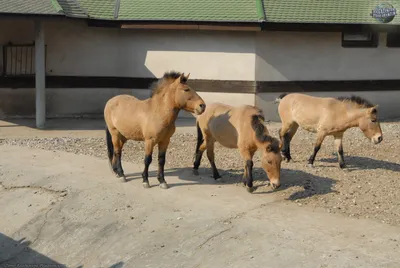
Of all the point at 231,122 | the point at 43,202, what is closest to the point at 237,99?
the point at 231,122

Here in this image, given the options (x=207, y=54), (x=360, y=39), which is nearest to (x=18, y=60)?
(x=207, y=54)

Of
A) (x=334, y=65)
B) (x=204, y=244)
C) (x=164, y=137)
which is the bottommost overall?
(x=204, y=244)

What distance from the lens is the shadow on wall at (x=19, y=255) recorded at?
973cm

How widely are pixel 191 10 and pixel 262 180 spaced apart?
25.9 ft

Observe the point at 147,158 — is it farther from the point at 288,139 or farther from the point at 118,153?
the point at 288,139

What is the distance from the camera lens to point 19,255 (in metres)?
10.1

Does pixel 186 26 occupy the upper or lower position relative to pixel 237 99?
upper

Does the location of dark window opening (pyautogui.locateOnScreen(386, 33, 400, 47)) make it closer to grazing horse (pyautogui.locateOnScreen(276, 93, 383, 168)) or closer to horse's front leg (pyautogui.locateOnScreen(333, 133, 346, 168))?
grazing horse (pyautogui.locateOnScreen(276, 93, 383, 168))

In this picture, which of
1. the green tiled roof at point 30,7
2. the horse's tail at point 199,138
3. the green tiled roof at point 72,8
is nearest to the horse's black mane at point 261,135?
the horse's tail at point 199,138

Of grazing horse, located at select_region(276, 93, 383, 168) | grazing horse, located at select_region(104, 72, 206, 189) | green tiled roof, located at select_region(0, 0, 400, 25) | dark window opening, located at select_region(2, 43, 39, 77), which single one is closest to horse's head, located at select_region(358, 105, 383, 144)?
grazing horse, located at select_region(276, 93, 383, 168)

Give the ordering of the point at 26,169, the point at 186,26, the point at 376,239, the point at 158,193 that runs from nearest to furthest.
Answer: the point at 376,239, the point at 158,193, the point at 26,169, the point at 186,26

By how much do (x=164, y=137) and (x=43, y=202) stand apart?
7.77ft

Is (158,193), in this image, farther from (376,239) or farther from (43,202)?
(376,239)

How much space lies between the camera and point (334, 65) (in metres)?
18.8
